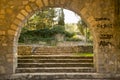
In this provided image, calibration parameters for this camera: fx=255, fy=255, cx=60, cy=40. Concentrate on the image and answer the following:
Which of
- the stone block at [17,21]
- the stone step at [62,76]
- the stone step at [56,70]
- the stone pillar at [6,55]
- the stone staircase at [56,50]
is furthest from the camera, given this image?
the stone staircase at [56,50]

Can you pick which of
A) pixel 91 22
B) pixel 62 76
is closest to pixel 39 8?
pixel 91 22

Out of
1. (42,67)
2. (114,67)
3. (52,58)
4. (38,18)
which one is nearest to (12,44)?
(42,67)

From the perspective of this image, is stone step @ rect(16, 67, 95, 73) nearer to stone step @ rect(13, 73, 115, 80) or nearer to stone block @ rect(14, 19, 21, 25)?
stone step @ rect(13, 73, 115, 80)

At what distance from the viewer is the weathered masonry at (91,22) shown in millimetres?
7684

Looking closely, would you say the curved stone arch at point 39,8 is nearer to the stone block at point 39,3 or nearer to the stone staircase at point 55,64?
the stone block at point 39,3

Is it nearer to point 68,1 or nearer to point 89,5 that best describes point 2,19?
point 68,1

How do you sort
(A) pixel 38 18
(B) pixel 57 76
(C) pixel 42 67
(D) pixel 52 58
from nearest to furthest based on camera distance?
(B) pixel 57 76 → (C) pixel 42 67 → (D) pixel 52 58 → (A) pixel 38 18

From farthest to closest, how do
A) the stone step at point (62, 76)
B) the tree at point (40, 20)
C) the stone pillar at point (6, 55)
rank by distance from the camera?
1. the tree at point (40, 20)
2. the stone pillar at point (6, 55)
3. the stone step at point (62, 76)

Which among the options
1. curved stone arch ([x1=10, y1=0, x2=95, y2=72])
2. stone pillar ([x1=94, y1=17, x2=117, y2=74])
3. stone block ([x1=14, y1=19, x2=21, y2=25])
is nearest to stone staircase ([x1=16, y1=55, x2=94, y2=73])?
stone pillar ([x1=94, y1=17, x2=117, y2=74])

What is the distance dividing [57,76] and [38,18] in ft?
37.2

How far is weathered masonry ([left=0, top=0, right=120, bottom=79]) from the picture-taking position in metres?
7.68

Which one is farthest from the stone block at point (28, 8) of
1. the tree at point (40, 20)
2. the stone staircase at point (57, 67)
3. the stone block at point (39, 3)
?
the tree at point (40, 20)

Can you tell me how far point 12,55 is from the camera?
25.2 ft

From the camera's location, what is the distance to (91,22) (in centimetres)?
775
